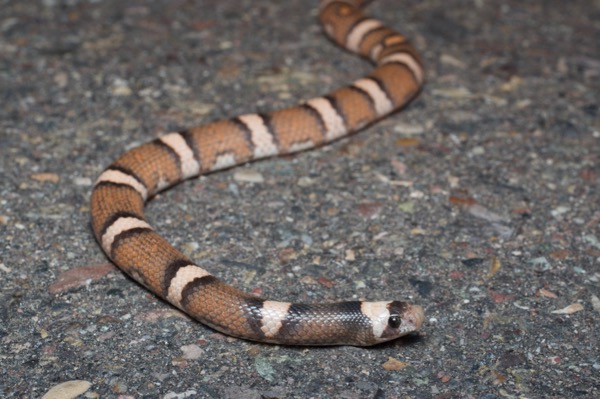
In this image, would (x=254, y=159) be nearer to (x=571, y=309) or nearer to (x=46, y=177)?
(x=46, y=177)

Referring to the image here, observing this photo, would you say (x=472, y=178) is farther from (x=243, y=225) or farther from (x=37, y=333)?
(x=37, y=333)

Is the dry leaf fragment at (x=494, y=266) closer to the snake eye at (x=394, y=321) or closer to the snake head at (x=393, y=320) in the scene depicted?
the snake head at (x=393, y=320)

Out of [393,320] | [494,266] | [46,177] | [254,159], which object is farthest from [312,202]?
[46,177]

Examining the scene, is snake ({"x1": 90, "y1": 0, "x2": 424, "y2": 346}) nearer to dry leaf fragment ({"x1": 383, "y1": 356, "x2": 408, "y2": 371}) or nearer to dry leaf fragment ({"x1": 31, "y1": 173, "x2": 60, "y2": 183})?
dry leaf fragment ({"x1": 383, "y1": 356, "x2": 408, "y2": 371})

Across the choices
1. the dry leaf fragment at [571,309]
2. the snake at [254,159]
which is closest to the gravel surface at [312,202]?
the dry leaf fragment at [571,309]

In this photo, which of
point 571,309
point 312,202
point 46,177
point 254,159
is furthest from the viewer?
point 254,159

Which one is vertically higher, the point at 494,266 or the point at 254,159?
the point at 254,159

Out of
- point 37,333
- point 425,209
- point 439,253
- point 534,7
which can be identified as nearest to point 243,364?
point 37,333
